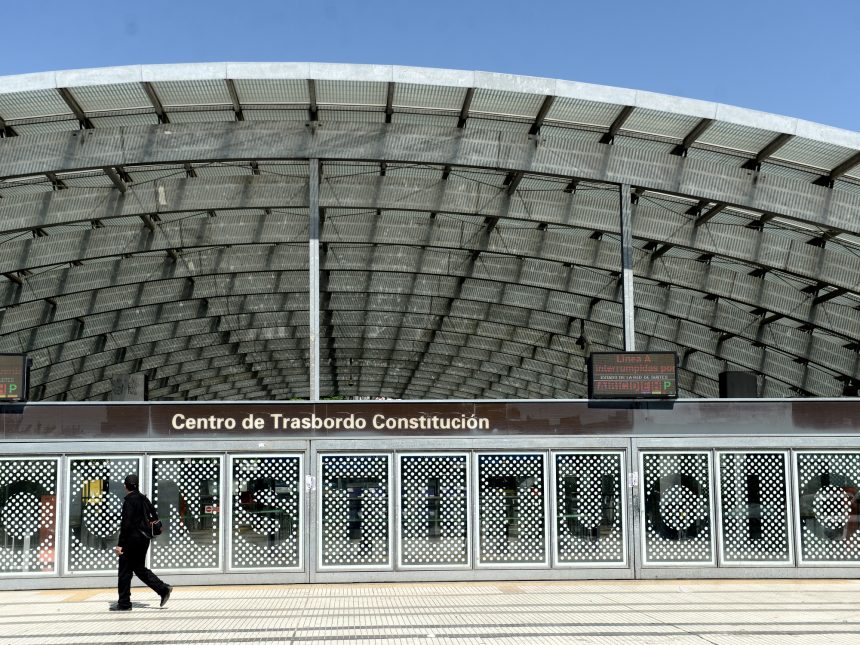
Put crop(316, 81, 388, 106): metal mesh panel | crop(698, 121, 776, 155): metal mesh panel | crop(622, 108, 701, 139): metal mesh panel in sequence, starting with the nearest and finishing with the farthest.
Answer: crop(316, 81, 388, 106): metal mesh panel < crop(622, 108, 701, 139): metal mesh panel < crop(698, 121, 776, 155): metal mesh panel

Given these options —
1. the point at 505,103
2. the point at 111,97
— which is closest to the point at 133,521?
the point at 111,97

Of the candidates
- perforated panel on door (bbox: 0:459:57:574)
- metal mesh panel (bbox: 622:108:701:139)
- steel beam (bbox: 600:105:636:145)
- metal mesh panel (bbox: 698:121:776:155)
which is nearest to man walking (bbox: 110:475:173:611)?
perforated panel on door (bbox: 0:459:57:574)

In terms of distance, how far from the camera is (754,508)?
1794cm

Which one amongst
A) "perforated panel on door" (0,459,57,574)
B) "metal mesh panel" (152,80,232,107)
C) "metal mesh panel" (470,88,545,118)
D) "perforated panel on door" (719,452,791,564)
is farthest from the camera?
"metal mesh panel" (470,88,545,118)

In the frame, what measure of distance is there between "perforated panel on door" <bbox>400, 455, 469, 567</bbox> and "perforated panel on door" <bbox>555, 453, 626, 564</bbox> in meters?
1.72

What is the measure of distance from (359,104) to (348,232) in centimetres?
838

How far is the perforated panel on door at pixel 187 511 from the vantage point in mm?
17203

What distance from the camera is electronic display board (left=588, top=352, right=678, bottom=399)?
18.0m

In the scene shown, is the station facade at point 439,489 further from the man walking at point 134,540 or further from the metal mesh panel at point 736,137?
the metal mesh panel at point 736,137

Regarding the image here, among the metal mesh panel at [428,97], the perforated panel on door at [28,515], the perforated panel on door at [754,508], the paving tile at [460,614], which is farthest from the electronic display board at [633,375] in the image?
the perforated panel on door at [28,515]

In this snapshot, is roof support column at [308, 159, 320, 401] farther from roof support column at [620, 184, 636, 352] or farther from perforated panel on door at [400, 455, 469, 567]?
roof support column at [620, 184, 636, 352]

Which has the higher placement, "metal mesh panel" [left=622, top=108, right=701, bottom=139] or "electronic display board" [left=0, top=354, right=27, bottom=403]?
"metal mesh panel" [left=622, top=108, right=701, bottom=139]

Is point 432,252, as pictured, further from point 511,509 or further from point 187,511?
point 187,511

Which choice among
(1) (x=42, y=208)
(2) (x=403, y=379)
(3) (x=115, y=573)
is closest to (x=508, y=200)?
(1) (x=42, y=208)
